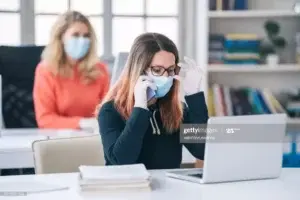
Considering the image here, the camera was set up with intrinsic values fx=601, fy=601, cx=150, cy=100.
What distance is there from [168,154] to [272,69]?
1877 millimetres

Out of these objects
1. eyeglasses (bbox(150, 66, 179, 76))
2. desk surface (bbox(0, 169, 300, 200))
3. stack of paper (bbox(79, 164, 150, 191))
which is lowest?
desk surface (bbox(0, 169, 300, 200))

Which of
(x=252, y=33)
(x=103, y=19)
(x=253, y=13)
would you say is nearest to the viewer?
(x=253, y=13)

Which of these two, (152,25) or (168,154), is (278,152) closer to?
(168,154)

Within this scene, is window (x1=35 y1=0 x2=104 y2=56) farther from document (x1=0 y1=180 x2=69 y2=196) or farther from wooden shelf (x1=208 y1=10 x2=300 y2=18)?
document (x1=0 y1=180 x2=69 y2=196)

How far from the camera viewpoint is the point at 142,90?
6.81 feet

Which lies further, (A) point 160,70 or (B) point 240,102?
(B) point 240,102

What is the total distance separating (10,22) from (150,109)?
2164 mm

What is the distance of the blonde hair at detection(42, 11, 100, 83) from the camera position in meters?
3.30

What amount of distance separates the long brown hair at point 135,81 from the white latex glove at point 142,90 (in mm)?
37

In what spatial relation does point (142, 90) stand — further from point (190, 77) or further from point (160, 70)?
point (190, 77)

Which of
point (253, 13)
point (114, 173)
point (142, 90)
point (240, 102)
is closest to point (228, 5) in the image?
point (253, 13)

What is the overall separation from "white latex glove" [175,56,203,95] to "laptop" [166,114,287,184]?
463 mm

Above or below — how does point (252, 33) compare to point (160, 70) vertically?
above

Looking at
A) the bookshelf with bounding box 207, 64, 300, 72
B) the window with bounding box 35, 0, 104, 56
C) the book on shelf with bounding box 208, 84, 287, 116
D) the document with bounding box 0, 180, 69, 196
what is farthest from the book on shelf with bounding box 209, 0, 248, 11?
the document with bounding box 0, 180, 69, 196
